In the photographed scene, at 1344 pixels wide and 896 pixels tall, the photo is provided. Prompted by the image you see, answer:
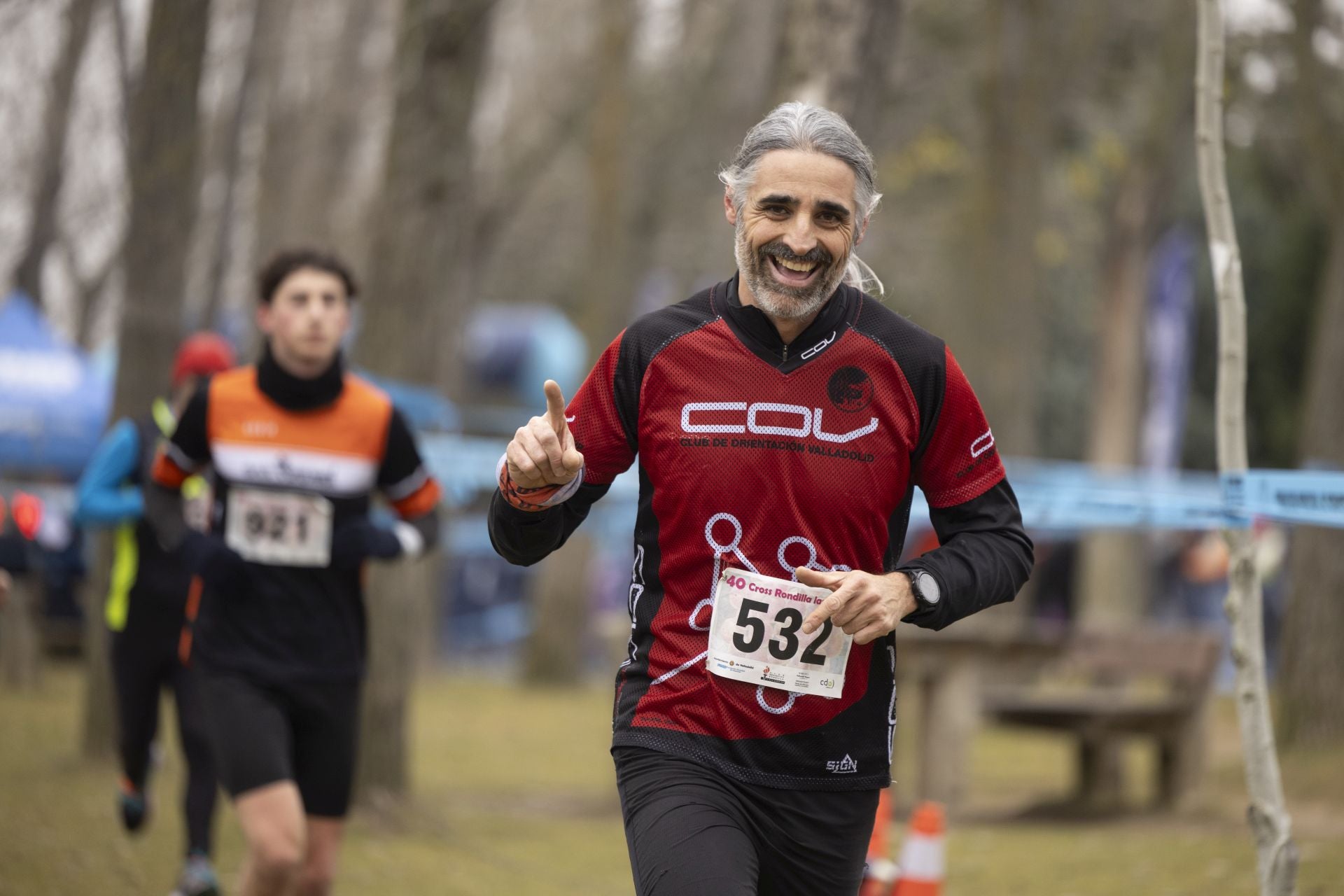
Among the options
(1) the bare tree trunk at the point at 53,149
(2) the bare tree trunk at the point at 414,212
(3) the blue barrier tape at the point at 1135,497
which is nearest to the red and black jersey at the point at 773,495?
(3) the blue barrier tape at the point at 1135,497

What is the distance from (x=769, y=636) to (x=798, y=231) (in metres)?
0.78

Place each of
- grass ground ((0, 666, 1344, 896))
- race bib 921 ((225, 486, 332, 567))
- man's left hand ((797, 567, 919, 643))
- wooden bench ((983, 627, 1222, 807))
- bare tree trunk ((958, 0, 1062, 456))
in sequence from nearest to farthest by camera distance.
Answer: man's left hand ((797, 567, 919, 643))
race bib 921 ((225, 486, 332, 567))
grass ground ((0, 666, 1344, 896))
wooden bench ((983, 627, 1222, 807))
bare tree trunk ((958, 0, 1062, 456))

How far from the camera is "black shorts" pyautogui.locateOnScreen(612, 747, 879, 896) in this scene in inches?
131

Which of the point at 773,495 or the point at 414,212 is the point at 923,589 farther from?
the point at 414,212

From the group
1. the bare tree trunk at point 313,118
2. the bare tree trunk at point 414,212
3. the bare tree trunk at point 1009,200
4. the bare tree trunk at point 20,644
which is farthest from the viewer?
the bare tree trunk at point 313,118

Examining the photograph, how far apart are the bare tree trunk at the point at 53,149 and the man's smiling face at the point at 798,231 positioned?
10.9m

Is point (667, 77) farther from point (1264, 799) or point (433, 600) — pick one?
point (1264, 799)

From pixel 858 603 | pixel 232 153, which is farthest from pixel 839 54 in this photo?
pixel 232 153

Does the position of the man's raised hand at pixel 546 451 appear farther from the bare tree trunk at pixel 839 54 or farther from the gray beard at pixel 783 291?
the bare tree trunk at pixel 839 54

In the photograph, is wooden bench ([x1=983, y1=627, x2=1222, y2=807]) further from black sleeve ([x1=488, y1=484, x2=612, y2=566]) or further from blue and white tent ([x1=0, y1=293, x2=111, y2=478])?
blue and white tent ([x1=0, y1=293, x2=111, y2=478])

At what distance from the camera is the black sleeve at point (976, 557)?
347cm

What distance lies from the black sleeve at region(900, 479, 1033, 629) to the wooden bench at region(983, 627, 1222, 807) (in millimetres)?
6823

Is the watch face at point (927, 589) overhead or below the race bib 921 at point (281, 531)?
overhead

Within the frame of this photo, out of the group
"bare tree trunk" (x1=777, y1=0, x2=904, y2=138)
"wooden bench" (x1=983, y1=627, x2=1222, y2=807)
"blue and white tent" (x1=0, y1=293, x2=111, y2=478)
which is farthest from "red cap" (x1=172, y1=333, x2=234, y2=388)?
"blue and white tent" (x1=0, y1=293, x2=111, y2=478)
